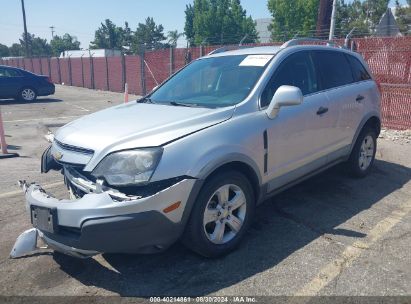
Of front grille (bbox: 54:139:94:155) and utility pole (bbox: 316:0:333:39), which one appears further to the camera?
utility pole (bbox: 316:0:333:39)

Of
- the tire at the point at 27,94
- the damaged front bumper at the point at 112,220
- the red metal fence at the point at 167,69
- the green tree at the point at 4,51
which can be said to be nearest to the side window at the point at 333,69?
the damaged front bumper at the point at 112,220

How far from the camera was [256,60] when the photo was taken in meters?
4.15

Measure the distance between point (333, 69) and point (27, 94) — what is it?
1541cm

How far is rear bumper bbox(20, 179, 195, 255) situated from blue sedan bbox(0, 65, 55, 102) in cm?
1541

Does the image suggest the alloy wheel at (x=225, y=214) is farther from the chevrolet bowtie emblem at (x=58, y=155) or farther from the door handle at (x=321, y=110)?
the door handle at (x=321, y=110)

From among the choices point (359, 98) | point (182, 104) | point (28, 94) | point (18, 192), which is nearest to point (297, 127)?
point (182, 104)

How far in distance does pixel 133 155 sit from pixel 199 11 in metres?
75.4

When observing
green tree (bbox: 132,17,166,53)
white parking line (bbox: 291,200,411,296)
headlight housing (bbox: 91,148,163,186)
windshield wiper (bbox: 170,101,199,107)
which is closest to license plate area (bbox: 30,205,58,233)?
headlight housing (bbox: 91,148,163,186)

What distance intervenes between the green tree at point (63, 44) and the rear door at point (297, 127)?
112 m

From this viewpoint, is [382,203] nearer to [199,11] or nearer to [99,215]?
[99,215]

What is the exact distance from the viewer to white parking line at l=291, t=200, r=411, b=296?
306 cm

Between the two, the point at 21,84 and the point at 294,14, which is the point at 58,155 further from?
the point at 294,14

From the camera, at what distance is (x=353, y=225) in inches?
162

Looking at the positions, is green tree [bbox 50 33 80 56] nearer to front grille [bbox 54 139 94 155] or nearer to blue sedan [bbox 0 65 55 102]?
blue sedan [bbox 0 65 55 102]
